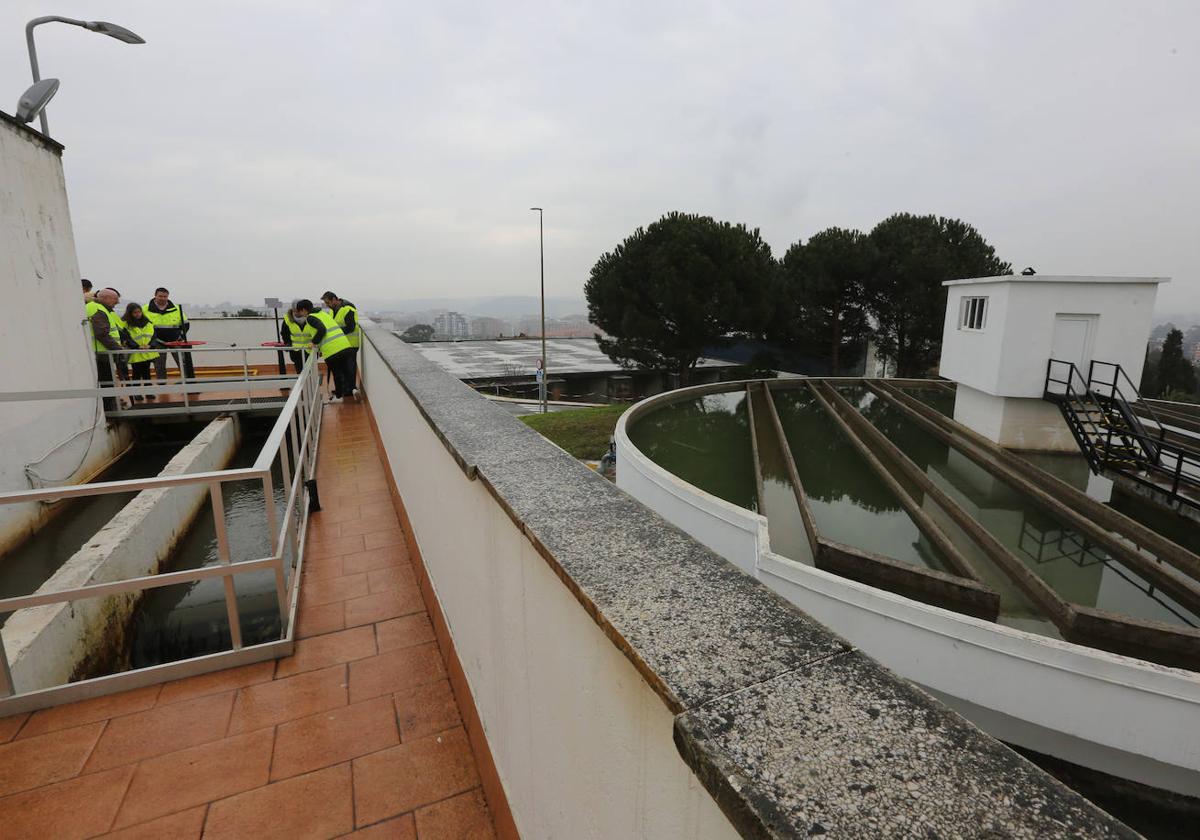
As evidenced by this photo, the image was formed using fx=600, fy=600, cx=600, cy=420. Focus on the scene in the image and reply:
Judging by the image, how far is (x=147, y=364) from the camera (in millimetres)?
11297

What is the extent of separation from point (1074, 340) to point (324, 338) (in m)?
15.6

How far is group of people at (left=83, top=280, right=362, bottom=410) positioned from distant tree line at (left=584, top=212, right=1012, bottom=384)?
20245mm

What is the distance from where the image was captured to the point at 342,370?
34.4 ft

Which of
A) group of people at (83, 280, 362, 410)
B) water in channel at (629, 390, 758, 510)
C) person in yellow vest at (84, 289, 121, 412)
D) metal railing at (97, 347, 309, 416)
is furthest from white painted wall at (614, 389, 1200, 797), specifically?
person in yellow vest at (84, 289, 121, 412)

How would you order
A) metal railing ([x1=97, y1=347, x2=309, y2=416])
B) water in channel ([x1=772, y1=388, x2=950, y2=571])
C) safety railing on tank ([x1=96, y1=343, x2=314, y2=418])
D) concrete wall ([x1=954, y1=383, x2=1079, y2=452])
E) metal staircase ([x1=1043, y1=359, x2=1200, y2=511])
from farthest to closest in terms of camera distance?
concrete wall ([x1=954, y1=383, x2=1079, y2=452])
metal staircase ([x1=1043, y1=359, x2=1200, y2=511])
water in channel ([x1=772, y1=388, x2=950, y2=571])
safety railing on tank ([x1=96, y1=343, x2=314, y2=418])
metal railing ([x1=97, y1=347, x2=309, y2=416])

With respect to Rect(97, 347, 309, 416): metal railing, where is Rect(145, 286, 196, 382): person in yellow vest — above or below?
above

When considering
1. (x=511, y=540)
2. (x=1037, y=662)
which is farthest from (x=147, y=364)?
→ (x=1037, y=662)

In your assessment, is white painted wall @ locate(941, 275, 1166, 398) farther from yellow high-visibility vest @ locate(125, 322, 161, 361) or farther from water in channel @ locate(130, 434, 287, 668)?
yellow high-visibility vest @ locate(125, 322, 161, 361)

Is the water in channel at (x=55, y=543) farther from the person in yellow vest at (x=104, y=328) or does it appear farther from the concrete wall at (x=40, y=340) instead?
the person in yellow vest at (x=104, y=328)

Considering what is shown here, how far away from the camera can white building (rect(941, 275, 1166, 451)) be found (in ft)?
43.7

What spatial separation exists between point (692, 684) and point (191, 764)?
8.80ft

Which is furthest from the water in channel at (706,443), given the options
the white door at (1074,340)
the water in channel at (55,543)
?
the water in channel at (55,543)

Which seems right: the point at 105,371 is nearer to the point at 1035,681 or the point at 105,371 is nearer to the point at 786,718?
the point at 786,718

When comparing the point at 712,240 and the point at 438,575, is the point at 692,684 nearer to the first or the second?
the point at 438,575
